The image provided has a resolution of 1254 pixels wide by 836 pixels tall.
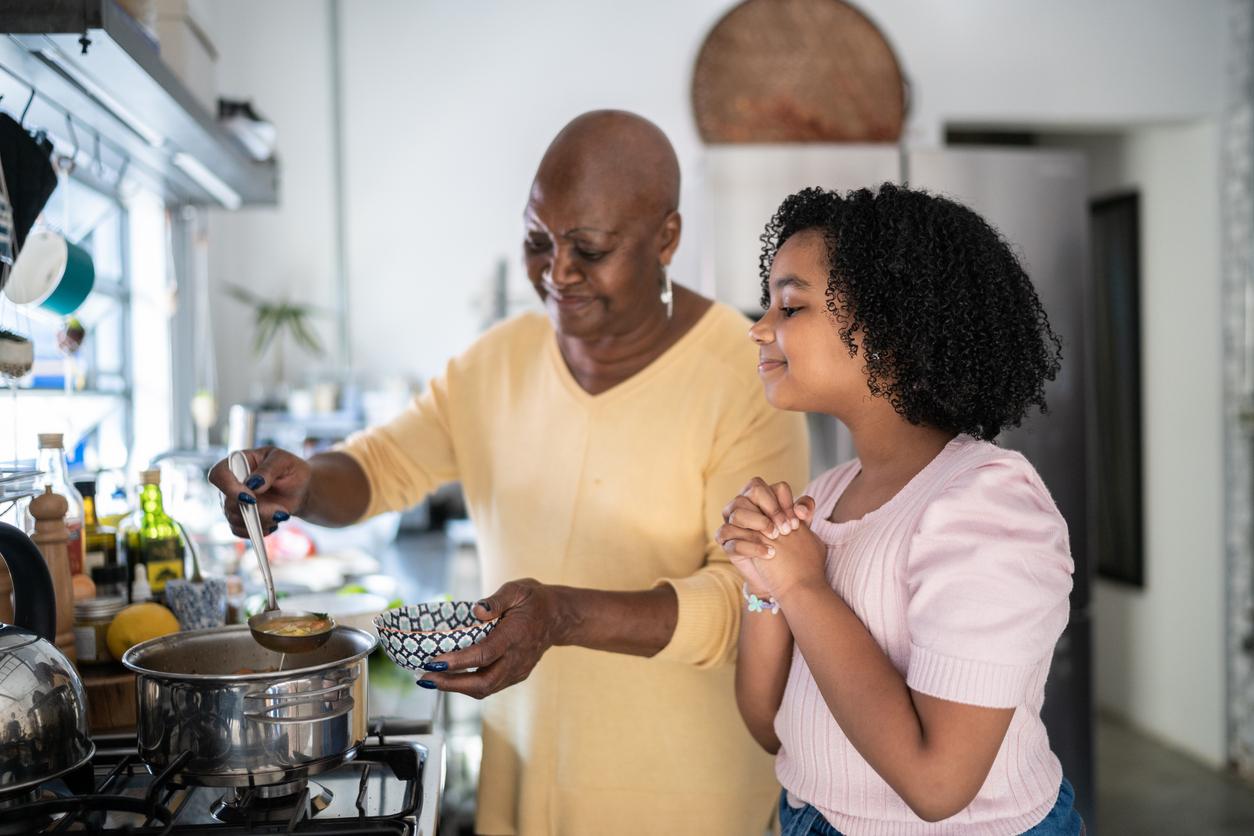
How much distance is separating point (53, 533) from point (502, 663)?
0.63 meters

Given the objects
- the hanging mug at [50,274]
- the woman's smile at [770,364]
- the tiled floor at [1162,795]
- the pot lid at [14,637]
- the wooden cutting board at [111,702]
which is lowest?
the tiled floor at [1162,795]

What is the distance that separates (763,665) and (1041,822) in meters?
0.32

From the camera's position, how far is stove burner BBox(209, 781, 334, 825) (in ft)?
3.34

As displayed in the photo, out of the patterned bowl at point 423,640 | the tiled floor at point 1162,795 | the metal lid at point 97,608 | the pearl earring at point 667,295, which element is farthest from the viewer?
the tiled floor at point 1162,795

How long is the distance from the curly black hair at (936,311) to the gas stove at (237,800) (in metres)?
0.64

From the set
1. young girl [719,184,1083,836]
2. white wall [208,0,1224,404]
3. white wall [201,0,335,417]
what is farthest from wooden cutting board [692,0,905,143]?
young girl [719,184,1083,836]

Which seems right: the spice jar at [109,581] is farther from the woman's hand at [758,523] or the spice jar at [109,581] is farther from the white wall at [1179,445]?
the white wall at [1179,445]

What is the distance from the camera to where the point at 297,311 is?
3732mm

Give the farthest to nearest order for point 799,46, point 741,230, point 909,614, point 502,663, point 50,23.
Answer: point 799,46 → point 741,230 → point 50,23 → point 502,663 → point 909,614

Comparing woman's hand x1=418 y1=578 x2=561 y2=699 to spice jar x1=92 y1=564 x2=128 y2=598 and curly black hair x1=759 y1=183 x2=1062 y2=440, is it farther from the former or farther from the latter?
spice jar x1=92 y1=564 x2=128 y2=598

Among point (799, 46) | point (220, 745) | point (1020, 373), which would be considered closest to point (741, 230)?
point (799, 46)

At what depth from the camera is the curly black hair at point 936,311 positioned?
106cm

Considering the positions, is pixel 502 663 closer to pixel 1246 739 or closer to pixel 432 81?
pixel 432 81

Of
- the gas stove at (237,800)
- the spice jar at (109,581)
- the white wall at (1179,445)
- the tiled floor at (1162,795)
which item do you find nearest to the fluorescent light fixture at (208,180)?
the spice jar at (109,581)
